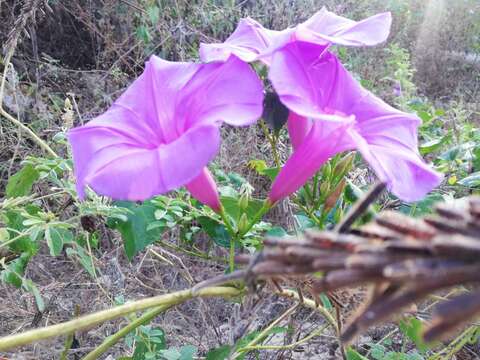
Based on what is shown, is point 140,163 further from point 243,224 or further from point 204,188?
point 243,224

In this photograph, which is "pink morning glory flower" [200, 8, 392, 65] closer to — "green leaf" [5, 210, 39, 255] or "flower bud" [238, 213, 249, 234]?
"flower bud" [238, 213, 249, 234]

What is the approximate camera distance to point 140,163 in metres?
0.65

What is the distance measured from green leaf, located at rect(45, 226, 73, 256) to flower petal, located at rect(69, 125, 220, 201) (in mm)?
263

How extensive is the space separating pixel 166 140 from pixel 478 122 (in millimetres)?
3214

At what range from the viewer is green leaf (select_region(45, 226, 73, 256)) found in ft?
3.07

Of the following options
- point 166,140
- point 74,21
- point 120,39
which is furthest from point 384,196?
point 74,21

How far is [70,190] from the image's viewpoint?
39.8 inches

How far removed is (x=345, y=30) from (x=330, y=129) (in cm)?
16

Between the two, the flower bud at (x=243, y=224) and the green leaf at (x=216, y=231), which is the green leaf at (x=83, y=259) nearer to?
the green leaf at (x=216, y=231)

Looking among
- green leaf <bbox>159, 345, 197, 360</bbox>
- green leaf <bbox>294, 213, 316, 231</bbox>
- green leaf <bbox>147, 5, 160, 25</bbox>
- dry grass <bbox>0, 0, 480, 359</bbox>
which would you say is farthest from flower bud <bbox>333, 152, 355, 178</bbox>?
green leaf <bbox>147, 5, 160, 25</bbox>

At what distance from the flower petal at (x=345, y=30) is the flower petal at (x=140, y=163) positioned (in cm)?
18

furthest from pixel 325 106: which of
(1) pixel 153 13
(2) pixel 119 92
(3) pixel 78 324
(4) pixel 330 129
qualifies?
(1) pixel 153 13

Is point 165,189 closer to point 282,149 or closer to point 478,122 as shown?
point 282,149

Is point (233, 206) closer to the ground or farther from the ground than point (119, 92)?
farther from the ground
